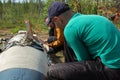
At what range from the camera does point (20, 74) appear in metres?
4.30

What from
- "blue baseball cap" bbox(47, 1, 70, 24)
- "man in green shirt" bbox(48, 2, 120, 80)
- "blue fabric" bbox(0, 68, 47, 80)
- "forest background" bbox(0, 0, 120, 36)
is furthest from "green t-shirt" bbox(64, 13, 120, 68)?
"forest background" bbox(0, 0, 120, 36)

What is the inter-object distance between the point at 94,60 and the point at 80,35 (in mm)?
374

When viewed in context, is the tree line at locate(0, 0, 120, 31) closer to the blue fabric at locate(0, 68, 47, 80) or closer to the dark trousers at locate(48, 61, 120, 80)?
the blue fabric at locate(0, 68, 47, 80)

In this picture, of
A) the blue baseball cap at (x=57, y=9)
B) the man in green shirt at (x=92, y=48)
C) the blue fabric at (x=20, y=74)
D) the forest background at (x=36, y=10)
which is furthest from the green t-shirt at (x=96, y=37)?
the forest background at (x=36, y=10)

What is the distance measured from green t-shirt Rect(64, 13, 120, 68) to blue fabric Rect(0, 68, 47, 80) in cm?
68

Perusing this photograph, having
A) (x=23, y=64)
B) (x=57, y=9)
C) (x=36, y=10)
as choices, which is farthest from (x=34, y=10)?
(x=57, y=9)

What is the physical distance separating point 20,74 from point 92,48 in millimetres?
930

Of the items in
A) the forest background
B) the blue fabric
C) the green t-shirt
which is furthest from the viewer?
the forest background

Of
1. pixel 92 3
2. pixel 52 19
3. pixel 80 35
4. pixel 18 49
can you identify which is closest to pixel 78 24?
pixel 80 35

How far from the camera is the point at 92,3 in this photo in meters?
15.8

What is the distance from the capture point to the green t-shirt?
3887 mm

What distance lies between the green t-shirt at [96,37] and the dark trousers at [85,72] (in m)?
0.08

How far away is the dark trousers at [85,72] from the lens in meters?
3.94

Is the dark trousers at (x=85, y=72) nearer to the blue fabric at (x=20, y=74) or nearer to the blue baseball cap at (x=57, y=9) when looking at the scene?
the blue fabric at (x=20, y=74)
